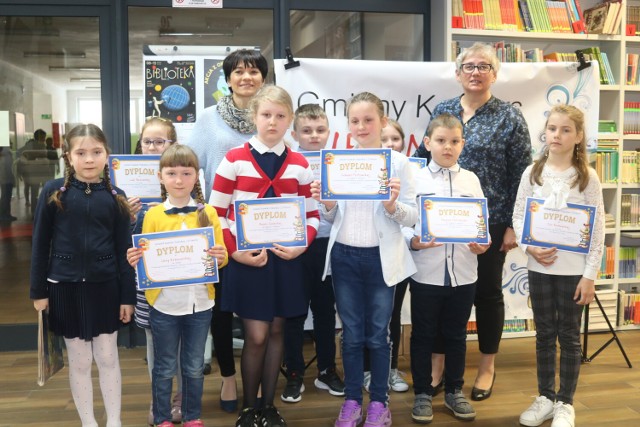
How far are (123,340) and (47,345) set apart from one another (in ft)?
5.92

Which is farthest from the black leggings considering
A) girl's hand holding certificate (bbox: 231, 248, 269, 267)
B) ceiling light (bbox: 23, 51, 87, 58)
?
ceiling light (bbox: 23, 51, 87, 58)

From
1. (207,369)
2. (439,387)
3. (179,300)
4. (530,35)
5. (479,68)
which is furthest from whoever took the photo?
(530,35)

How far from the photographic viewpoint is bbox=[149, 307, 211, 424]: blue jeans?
2.51 m

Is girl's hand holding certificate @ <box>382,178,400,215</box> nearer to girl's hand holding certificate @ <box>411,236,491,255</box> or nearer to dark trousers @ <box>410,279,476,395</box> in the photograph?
girl's hand holding certificate @ <box>411,236,491,255</box>

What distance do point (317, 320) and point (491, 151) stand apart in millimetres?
1205

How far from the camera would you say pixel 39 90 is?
424 cm

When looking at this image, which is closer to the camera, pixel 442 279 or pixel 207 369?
pixel 442 279

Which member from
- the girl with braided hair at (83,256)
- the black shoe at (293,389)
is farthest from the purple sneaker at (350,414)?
the girl with braided hair at (83,256)

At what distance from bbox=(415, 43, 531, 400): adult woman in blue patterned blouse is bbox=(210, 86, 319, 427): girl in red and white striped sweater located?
919mm

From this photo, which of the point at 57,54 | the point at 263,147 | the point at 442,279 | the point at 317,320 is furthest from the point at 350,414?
the point at 57,54

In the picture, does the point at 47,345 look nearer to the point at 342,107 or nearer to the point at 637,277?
the point at 342,107

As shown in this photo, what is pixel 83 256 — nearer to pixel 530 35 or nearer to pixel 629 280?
pixel 530 35

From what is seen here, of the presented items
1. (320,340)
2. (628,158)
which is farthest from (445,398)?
(628,158)

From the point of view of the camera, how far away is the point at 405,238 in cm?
280
